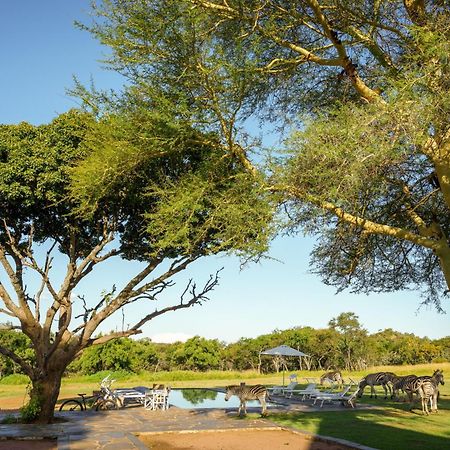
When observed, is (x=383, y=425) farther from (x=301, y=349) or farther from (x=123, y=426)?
(x=301, y=349)

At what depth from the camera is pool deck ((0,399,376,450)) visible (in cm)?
1085

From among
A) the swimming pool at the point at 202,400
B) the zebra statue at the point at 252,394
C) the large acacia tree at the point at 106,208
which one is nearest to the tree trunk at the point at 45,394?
the large acacia tree at the point at 106,208

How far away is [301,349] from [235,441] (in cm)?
5002

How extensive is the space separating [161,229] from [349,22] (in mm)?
5413

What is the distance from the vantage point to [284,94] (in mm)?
11523

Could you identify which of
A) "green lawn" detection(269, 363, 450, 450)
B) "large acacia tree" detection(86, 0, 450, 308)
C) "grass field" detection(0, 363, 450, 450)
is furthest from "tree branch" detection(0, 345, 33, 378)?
"large acacia tree" detection(86, 0, 450, 308)

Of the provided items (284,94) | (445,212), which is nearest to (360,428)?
(445,212)

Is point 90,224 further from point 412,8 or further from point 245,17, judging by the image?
point 412,8

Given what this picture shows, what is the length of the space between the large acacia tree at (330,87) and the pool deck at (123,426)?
16.1ft

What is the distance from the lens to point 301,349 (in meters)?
59.3

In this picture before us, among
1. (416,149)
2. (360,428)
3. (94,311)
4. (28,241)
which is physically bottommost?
(360,428)

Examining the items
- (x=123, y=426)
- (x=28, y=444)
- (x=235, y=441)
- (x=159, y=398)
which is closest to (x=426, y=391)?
(x=235, y=441)

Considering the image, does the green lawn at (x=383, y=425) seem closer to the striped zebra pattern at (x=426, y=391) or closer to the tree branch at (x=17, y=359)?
the striped zebra pattern at (x=426, y=391)

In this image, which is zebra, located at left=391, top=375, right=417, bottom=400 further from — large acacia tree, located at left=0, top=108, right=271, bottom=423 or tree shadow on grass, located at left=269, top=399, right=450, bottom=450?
large acacia tree, located at left=0, top=108, right=271, bottom=423
